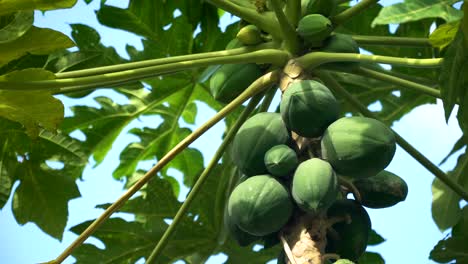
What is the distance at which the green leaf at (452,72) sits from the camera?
2.31m

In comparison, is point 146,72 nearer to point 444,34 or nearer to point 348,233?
point 348,233

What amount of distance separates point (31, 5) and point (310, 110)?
872 millimetres

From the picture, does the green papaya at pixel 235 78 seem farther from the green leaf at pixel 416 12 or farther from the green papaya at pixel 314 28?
the green leaf at pixel 416 12

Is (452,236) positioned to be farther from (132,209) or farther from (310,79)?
(132,209)

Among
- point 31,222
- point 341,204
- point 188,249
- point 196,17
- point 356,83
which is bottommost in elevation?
point 341,204

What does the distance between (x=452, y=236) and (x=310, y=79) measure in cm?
77

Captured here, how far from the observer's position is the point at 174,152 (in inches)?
104

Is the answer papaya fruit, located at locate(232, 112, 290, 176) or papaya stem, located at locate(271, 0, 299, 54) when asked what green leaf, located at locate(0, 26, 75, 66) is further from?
papaya stem, located at locate(271, 0, 299, 54)

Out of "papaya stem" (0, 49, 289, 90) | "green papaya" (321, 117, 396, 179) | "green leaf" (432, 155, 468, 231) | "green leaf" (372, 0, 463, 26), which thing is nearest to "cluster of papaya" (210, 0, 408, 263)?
"green papaya" (321, 117, 396, 179)

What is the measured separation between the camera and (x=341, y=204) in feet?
8.03

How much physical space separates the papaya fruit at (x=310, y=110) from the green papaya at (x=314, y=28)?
9.1 inches

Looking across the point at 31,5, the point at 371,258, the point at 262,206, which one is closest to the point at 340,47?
the point at 262,206

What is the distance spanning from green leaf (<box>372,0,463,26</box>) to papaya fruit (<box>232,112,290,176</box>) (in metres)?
0.57

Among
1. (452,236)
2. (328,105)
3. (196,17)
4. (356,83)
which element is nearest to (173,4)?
(196,17)
